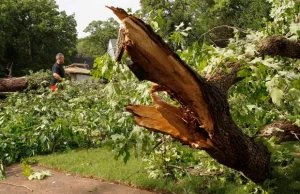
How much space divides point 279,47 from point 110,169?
256 centimetres

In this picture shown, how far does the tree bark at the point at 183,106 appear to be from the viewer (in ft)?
6.23

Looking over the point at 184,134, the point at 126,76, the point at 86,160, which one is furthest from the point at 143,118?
the point at 86,160

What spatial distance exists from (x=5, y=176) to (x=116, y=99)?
1898mm

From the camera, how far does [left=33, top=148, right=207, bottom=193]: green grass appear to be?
371cm

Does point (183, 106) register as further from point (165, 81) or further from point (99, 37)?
point (99, 37)

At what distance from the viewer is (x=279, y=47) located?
324cm

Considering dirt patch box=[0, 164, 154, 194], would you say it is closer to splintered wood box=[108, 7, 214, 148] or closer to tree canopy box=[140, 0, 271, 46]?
splintered wood box=[108, 7, 214, 148]

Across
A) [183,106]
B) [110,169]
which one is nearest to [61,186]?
[110,169]

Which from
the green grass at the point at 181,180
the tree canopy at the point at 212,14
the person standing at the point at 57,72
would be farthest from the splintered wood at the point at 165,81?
the tree canopy at the point at 212,14

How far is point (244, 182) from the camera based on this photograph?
3627mm

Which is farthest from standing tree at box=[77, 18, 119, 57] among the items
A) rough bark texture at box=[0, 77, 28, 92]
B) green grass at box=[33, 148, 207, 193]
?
green grass at box=[33, 148, 207, 193]

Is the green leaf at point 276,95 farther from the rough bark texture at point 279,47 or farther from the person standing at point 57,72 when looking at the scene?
the person standing at point 57,72

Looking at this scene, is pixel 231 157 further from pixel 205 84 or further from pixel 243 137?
pixel 205 84

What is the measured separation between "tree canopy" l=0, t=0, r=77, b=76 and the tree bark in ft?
99.3
